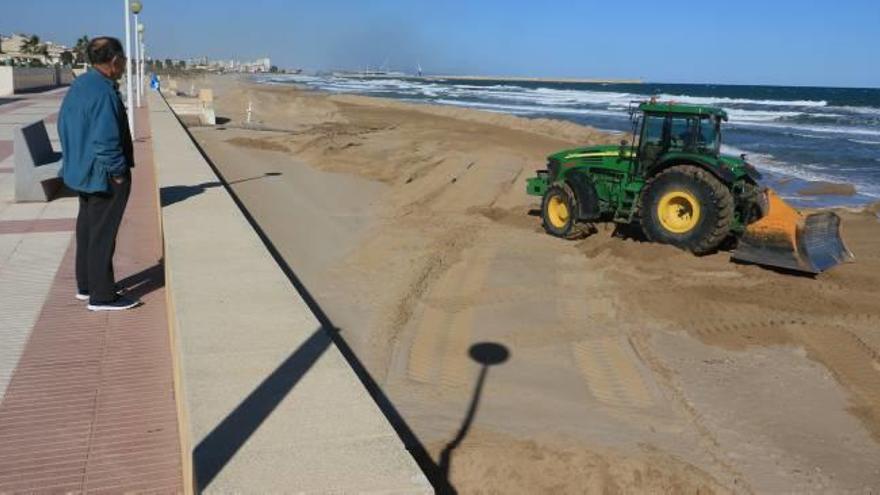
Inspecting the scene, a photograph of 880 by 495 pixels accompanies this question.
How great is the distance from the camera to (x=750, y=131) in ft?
113

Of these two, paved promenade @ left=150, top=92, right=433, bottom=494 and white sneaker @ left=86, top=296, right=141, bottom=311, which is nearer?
paved promenade @ left=150, top=92, right=433, bottom=494

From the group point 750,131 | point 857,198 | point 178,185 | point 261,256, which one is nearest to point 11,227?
point 178,185

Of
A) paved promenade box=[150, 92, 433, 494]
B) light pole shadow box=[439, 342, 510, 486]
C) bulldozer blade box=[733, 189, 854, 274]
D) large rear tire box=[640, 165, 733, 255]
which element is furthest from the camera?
large rear tire box=[640, 165, 733, 255]

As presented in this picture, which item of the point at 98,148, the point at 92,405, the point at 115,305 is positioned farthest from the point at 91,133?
the point at 92,405

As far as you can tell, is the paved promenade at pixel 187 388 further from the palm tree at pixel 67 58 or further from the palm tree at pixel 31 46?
the palm tree at pixel 31 46

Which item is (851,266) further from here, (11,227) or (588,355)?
(11,227)

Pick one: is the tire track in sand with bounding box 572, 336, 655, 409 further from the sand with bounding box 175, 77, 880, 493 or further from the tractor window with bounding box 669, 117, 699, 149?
the tractor window with bounding box 669, 117, 699, 149

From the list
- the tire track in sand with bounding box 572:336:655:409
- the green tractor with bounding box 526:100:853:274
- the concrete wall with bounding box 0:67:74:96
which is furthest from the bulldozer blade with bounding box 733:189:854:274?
the concrete wall with bounding box 0:67:74:96

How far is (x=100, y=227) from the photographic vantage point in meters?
5.26

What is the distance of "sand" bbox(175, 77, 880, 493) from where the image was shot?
4.39 m

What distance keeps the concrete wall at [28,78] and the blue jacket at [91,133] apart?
33906 mm

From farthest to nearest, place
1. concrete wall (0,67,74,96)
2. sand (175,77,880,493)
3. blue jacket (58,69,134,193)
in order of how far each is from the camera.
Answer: concrete wall (0,67,74,96) → blue jacket (58,69,134,193) → sand (175,77,880,493)

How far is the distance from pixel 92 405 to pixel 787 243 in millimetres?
6913

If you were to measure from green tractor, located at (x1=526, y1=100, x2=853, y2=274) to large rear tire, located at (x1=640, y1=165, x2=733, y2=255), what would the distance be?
1 cm
